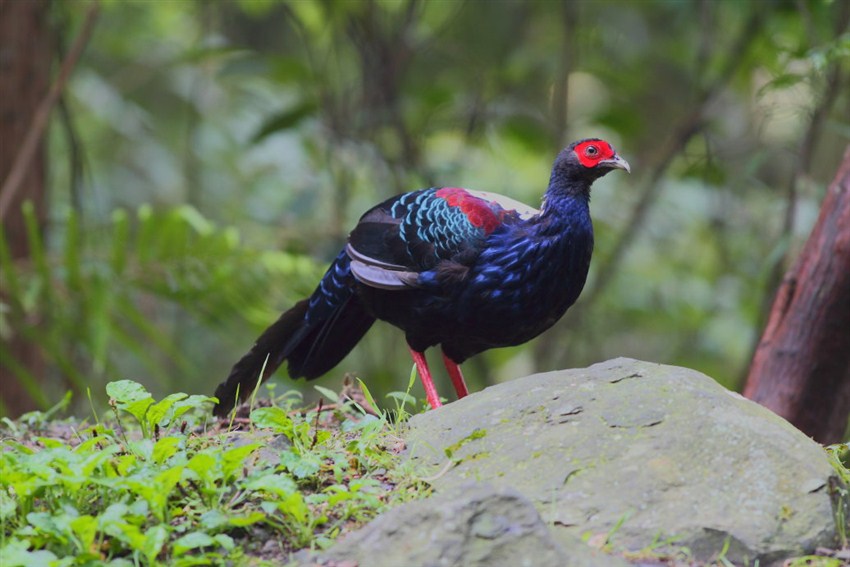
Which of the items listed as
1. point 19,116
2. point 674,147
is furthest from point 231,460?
point 674,147

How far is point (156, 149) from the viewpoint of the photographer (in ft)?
36.9

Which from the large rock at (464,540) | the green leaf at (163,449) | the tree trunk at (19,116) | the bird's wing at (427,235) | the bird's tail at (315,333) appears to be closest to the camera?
the large rock at (464,540)

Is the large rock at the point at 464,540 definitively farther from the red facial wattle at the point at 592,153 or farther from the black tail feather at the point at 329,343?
the black tail feather at the point at 329,343

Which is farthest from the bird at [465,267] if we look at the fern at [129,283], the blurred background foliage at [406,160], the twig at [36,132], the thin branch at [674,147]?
the thin branch at [674,147]

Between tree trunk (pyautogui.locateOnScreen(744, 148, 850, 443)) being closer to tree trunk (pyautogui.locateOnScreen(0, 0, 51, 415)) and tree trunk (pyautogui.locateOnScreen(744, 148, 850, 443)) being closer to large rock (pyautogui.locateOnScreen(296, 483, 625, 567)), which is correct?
large rock (pyautogui.locateOnScreen(296, 483, 625, 567))

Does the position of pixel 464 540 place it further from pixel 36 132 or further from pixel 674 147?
pixel 674 147

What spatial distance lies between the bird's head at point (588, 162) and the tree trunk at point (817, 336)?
1017 mm

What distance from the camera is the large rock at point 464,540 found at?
2154 mm

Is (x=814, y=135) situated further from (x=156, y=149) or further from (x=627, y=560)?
(x=156, y=149)

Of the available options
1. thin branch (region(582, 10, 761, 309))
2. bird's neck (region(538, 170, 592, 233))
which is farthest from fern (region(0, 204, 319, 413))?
bird's neck (region(538, 170, 592, 233))

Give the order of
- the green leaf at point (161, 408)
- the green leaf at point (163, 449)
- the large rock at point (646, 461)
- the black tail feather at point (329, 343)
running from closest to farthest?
1. the large rock at point (646, 461)
2. the green leaf at point (163, 449)
3. the green leaf at point (161, 408)
4. the black tail feather at point (329, 343)

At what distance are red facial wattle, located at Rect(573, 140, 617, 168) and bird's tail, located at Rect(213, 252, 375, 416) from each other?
1.04 m

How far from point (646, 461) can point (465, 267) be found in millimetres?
1346

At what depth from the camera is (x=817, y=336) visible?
165 inches
